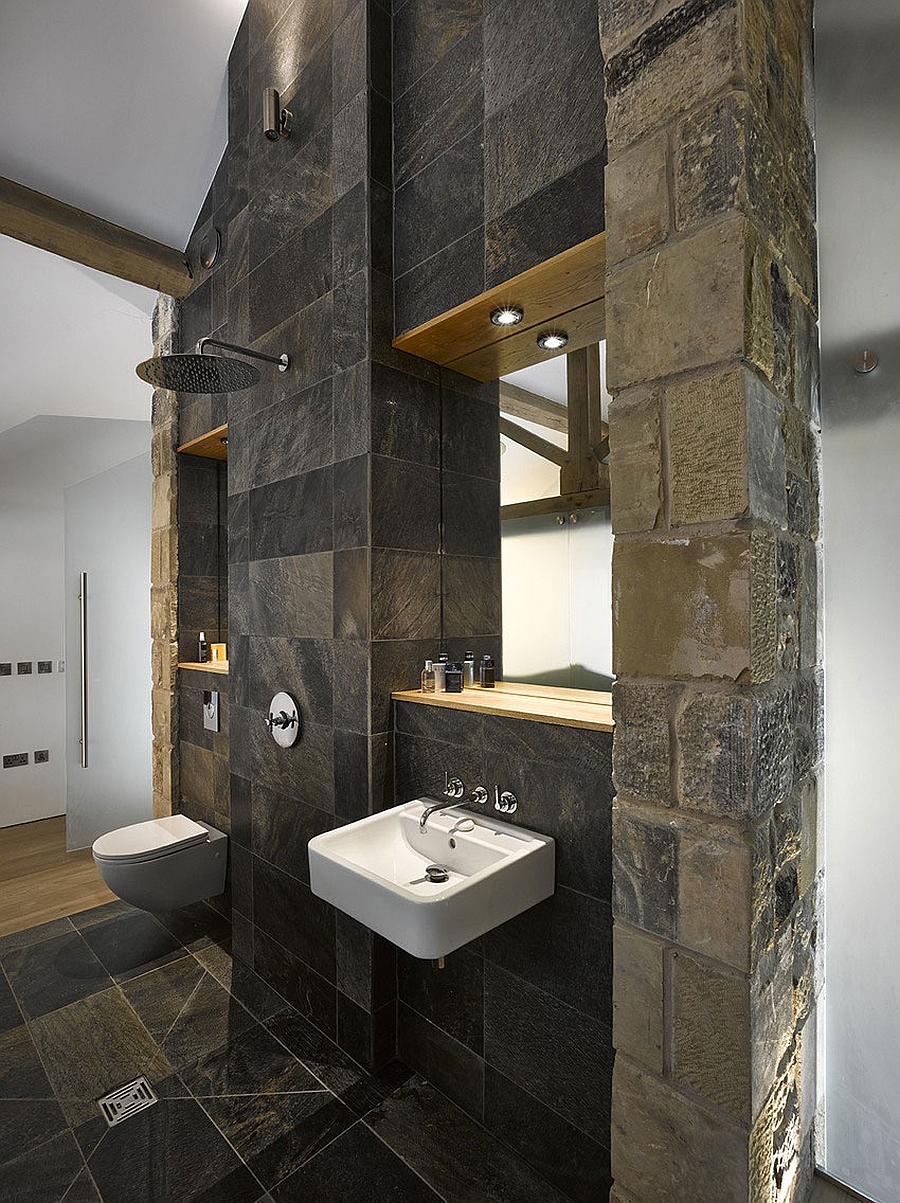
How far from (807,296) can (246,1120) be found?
8.09ft

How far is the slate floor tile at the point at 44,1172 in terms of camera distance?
163 centimetres

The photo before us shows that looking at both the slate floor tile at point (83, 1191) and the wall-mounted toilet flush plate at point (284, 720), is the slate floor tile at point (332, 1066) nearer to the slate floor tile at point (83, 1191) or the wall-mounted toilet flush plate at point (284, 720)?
the slate floor tile at point (83, 1191)

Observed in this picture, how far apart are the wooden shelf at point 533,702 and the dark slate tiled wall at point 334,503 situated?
17 centimetres

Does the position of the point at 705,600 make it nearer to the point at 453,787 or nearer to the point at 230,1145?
the point at 453,787

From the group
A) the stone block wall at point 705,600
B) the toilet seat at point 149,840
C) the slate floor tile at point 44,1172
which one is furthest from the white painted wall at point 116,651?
the stone block wall at point 705,600

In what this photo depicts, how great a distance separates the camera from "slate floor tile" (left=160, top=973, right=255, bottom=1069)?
2139 millimetres

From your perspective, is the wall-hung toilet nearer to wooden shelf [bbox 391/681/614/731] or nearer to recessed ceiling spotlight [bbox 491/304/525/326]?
wooden shelf [bbox 391/681/614/731]

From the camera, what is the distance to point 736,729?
3.10 feet

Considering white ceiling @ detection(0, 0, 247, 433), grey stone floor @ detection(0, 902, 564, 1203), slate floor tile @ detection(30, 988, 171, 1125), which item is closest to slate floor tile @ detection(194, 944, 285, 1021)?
grey stone floor @ detection(0, 902, 564, 1203)

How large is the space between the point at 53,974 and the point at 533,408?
282 cm

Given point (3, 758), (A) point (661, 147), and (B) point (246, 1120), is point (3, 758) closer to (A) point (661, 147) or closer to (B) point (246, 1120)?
(B) point (246, 1120)

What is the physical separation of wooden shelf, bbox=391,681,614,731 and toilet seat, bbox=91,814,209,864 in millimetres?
1373

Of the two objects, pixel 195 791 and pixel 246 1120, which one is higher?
pixel 195 791

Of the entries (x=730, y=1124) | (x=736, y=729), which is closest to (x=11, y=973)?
(x=730, y=1124)
